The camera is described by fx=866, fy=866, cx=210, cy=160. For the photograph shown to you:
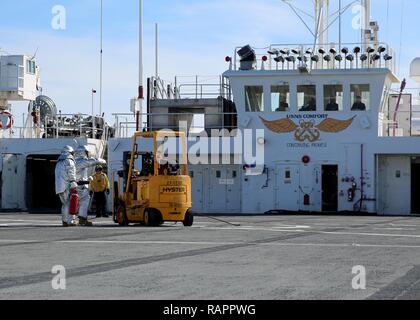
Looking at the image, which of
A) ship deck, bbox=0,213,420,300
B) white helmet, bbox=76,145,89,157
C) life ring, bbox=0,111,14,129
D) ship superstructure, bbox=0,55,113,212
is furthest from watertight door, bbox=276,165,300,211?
ship deck, bbox=0,213,420,300

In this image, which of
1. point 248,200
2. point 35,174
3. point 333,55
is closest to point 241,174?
point 248,200

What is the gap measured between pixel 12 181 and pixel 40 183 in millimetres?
2671

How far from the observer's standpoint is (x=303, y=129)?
126 feet

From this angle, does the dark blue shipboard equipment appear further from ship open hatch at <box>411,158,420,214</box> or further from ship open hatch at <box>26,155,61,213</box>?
ship open hatch at <box>26,155,61,213</box>

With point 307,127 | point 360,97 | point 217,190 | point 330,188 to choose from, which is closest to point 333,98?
point 360,97

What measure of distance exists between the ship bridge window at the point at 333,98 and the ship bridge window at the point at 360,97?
524 millimetres

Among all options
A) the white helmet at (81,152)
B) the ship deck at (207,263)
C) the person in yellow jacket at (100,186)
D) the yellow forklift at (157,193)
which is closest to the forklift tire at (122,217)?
the yellow forklift at (157,193)

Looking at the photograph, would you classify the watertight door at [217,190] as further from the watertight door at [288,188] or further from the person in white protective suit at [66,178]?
the person in white protective suit at [66,178]

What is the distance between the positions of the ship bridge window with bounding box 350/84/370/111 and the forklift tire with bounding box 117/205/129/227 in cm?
1578

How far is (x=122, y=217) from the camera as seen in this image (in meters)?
25.7

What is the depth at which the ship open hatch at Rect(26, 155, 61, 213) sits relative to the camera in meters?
41.5

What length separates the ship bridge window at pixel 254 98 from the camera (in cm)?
3909
